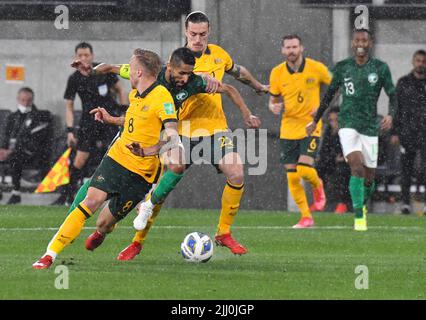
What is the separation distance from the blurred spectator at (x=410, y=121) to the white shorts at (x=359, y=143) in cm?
358

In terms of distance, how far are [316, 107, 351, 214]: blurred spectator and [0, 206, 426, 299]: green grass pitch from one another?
280cm

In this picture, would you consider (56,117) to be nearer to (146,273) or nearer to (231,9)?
(231,9)

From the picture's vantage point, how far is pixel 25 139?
20328 millimetres

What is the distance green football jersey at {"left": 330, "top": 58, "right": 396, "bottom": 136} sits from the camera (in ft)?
51.1

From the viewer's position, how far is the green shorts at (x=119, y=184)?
1057 centimetres

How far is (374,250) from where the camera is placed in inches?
501

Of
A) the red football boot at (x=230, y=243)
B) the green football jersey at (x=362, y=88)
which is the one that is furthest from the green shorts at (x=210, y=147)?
the green football jersey at (x=362, y=88)

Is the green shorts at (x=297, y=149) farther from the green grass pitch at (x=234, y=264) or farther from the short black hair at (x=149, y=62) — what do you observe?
the short black hair at (x=149, y=62)

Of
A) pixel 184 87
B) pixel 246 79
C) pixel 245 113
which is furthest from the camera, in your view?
pixel 246 79

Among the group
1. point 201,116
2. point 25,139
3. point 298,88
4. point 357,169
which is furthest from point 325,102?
point 25,139

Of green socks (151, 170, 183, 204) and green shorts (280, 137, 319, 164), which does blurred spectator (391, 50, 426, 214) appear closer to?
green shorts (280, 137, 319, 164)

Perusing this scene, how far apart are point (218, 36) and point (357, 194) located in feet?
17.0

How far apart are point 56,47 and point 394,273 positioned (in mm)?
11738

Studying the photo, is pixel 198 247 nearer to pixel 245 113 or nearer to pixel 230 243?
pixel 230 243
